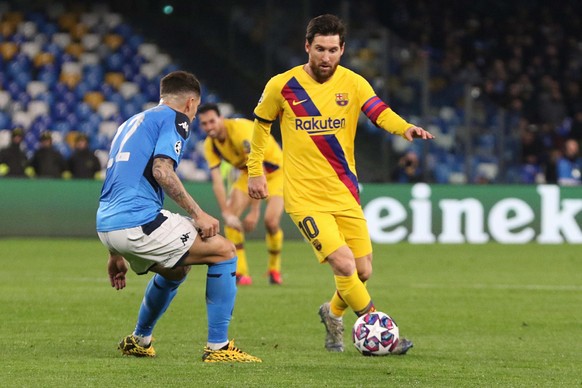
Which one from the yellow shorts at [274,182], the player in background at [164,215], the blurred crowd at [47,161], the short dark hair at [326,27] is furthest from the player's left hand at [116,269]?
the blurred crowd at [47,161]

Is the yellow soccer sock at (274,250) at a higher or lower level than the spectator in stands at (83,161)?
lower

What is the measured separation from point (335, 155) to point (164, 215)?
1618 mm

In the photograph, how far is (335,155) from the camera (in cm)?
904

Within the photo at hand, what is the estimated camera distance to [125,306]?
39.6ft

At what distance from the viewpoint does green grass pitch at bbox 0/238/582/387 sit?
7621 mm

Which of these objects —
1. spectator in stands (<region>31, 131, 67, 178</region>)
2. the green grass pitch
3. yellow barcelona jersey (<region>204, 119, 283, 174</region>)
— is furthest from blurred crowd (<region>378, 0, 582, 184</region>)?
yellow barcelona jersey (<region>204, 119, 283, 174</region>)

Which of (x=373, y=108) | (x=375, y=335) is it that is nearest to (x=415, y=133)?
(x=373, y=108)

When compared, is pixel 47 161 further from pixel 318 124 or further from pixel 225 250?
pixel 225 250

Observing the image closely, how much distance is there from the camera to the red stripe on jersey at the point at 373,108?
8.84m

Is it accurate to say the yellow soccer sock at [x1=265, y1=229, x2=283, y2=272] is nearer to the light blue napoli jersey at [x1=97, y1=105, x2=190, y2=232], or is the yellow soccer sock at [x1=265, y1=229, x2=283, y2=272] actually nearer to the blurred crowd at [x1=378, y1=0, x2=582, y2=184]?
the light blue napoli jersey at [x1=97, y1=105, x2=190, y2=232]

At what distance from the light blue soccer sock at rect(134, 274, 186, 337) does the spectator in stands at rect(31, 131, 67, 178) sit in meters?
15.1

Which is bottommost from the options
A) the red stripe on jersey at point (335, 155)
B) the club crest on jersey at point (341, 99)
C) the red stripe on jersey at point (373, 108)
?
the red stripe on jersey at point (335, 155)

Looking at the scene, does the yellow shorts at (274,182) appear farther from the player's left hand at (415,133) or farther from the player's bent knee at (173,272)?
the player's bent knee at (173,272)

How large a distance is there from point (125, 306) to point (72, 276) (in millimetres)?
3817
